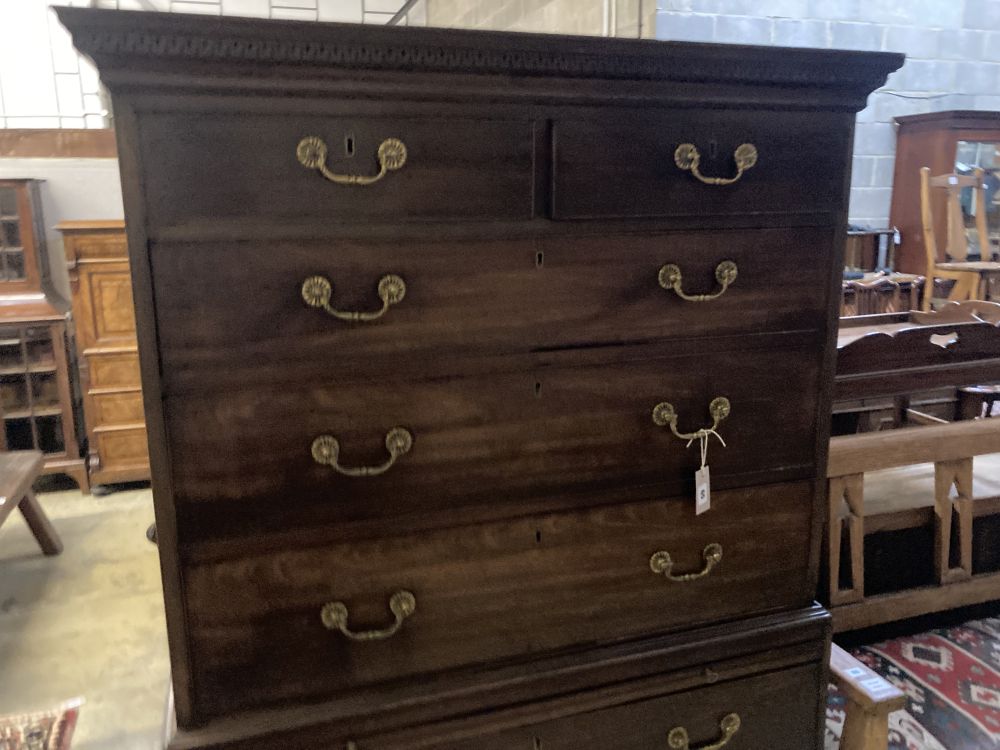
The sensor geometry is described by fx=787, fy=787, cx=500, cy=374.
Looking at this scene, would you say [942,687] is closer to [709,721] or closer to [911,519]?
[911,519]

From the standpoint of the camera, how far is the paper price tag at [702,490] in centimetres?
100

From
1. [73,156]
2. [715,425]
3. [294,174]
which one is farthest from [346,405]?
[73,156]

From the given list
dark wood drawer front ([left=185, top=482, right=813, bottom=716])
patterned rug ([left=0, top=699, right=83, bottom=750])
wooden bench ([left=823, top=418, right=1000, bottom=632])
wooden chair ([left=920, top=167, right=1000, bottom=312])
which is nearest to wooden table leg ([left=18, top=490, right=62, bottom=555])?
patterned rug ([left=0, top=699, right=83, bottom=750])

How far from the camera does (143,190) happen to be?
752mm

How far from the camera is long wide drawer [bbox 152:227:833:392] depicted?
793 mm

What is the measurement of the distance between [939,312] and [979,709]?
4.31ft

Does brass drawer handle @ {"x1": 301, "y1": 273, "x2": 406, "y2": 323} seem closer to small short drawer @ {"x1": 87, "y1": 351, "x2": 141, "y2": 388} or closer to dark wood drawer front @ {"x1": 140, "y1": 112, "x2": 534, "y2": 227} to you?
dark wood drawer front @ {"x1": 140, "y1": 112, "x2": 534, "y2": 227}

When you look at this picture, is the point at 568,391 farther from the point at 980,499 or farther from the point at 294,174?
the point at 980,499

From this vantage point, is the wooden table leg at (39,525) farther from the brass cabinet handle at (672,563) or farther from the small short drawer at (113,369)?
the brass cabinet handle at (672,563)

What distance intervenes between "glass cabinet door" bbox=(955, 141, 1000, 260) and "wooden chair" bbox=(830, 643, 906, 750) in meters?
3.95

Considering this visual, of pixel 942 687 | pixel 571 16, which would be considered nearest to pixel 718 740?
pixel 942 687

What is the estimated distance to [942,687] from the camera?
1.54 metres

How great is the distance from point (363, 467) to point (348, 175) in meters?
0.31

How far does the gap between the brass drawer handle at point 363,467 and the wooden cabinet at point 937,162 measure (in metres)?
4.29
